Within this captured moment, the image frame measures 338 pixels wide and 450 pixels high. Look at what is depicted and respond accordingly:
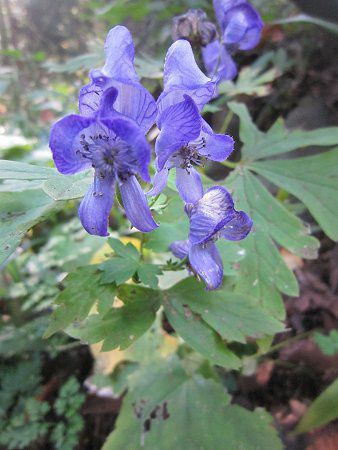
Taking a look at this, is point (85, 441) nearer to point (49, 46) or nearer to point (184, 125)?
point (184, 125)

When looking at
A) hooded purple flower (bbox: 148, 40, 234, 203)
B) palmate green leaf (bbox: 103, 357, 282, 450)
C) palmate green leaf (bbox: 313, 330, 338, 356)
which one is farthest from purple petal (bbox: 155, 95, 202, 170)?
palmate green leaf (bbox: 313, 330, 338, 356)

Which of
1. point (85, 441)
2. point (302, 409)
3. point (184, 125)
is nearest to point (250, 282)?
point (184, 125)

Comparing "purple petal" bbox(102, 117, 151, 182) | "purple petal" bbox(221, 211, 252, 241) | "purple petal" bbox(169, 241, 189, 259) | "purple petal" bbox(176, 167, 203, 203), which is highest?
"purple petal" bbox(102, 117, 151, 182)

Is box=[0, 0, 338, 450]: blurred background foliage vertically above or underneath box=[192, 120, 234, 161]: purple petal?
underneath

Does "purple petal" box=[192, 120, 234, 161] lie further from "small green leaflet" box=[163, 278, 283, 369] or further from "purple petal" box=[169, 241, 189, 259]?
"small green leaflet" box=[163, 278, 283, 369]

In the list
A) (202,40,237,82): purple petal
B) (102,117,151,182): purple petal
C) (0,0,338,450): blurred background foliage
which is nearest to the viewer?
(102,117,151,182): purple petal

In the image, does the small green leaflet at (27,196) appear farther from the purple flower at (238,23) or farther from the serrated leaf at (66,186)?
the purple flower at (238,23)

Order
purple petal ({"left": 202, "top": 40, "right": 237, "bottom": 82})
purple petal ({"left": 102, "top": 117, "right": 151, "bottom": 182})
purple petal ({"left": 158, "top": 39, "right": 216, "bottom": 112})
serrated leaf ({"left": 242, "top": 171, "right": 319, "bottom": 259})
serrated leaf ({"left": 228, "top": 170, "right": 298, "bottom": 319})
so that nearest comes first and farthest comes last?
purple petal ({"left": 102, "top": 117, "right": 151, "bottom": 182}) < purple petal ({"left": 158, "top": 39, "right": 216, "bottom": 112}) < serrated leaf ({"left": 228, "top": 170, "right": 298, "bottom": 319}) < serrated leaf ({"left": 242, "top": 171, "right": 319, "bottom": 259}) < purple petal ({"left": 202, "top": 40, "right": 237, "bottom": 82})

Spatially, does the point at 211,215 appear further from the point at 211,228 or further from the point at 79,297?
the point at 79,297
